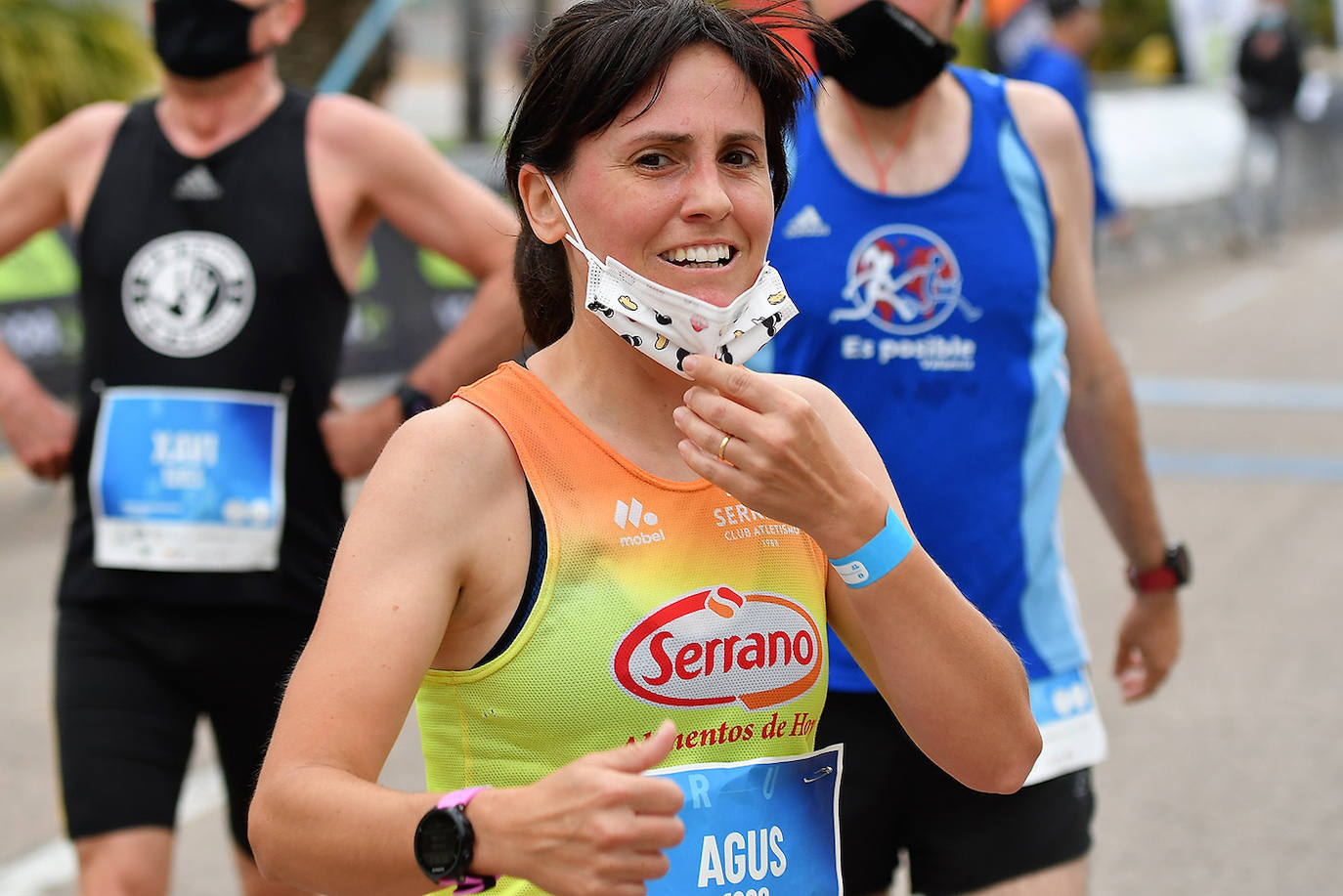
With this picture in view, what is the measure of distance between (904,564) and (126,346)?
6.65 ft

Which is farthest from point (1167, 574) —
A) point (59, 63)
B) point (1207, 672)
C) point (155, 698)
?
point (59, 63)

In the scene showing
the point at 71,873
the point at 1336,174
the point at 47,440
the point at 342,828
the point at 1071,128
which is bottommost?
the point at 71,873

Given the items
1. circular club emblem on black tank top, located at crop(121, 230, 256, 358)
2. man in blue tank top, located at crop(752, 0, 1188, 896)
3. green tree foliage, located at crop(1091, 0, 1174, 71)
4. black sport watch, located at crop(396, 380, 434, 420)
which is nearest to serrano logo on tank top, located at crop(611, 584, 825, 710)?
man in blue tank top, located at crop(752, 0, 1188, 896)

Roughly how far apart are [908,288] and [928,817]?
0.89 metres

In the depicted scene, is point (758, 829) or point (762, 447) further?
point (758, 829)

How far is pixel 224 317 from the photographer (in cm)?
357

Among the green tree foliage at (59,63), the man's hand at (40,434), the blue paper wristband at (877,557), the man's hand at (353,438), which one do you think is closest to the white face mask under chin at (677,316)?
the blue paper wristband at (877,557)

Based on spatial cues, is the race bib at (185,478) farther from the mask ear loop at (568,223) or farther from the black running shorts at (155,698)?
the mask ear loop at (568,223)

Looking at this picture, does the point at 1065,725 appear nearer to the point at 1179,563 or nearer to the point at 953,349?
the point at 1179,563

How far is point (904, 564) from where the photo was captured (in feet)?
6.75

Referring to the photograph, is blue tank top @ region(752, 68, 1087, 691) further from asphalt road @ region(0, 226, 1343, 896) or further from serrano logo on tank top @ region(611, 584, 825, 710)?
asphalt road @ region(0, 226, 1343, 896)

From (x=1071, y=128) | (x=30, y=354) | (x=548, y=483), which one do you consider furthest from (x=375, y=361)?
(x=548, y=483)

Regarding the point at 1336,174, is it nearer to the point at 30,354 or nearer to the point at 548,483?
the point at 30,354

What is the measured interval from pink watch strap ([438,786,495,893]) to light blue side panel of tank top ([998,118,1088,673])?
1.58 m
